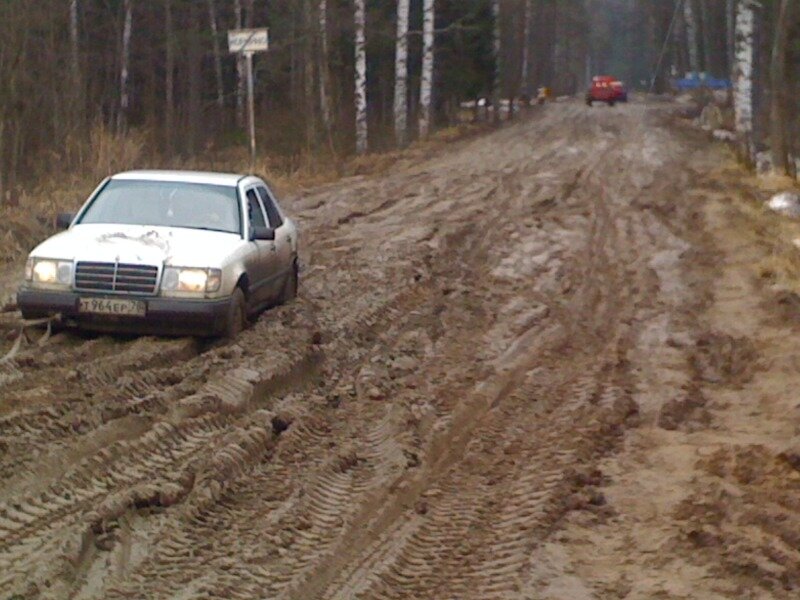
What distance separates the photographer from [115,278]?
1080 centimetres

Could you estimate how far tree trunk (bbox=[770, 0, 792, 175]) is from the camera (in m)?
24.0

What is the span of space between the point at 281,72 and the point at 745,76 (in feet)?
66.8

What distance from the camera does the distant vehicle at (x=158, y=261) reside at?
1077 centimetres

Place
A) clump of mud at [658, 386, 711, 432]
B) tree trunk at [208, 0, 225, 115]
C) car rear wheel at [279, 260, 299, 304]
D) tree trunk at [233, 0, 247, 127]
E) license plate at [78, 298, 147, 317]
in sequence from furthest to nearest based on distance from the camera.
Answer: tree trunk at [208, 0, 225, 115] < tree trunk at [233, 0, 247, 127] < car rear wheel at [279, 260, 299, 304] < license plate at [78, 298, 147, 317] < clump of mud at [658, 386, 711, 432]

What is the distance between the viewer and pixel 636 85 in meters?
127

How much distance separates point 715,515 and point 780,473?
1.03 m

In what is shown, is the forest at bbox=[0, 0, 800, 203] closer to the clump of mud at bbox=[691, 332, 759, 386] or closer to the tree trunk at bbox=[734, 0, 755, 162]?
the tree trunk at bbox=[734, 0, 755, 162]

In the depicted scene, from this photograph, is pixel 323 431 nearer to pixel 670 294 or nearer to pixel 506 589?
pixel 506 589

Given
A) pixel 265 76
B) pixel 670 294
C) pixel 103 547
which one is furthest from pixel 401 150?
pixel 103 547

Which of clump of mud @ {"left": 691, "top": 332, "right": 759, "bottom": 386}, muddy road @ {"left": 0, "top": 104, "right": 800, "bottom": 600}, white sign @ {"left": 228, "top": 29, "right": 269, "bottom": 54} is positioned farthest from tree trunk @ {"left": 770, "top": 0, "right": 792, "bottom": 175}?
clump of mud @ {"left": 691, "top": 332, "right": 759, "bottom": 386}

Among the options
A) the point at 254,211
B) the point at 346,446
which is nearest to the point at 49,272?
the point at 254,211

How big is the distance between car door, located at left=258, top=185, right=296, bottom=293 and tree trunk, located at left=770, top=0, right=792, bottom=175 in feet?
42.4

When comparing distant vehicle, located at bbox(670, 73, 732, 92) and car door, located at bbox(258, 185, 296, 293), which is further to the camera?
distant vehicle, located at bbox(670, 73, 732, 92)

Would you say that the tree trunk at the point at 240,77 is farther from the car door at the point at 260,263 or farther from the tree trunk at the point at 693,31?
the car door at the point at 260,263
